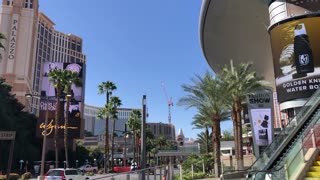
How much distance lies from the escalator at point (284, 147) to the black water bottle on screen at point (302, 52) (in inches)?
794

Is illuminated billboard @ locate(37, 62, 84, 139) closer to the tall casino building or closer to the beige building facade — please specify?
the tall casino building

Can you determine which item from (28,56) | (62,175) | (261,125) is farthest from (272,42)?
(28,56)

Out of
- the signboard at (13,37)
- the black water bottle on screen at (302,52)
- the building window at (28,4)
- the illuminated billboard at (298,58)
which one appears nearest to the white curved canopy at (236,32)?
the illuminated billboard at (298,58)

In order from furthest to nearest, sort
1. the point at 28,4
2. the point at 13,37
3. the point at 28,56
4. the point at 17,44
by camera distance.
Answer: the point at 28,4, the point at 28,56, the point at 13,37, the point at 17,44

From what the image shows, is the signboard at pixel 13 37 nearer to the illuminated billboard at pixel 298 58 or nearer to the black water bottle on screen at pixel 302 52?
the illuminated billboard at pixel 298 58

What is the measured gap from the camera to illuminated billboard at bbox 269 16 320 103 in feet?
129

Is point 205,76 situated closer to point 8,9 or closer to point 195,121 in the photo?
point 195,121

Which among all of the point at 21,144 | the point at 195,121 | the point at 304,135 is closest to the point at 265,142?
the point at 304,135

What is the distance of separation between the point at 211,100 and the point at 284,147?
2079 centimetres

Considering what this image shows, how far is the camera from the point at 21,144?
229ft

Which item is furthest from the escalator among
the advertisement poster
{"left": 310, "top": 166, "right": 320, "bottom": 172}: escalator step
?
the advertisement poster

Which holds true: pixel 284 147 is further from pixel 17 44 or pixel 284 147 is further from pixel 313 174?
pixel 17 44

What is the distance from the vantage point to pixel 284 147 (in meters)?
16.5

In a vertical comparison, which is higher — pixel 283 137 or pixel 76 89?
pixel 76 89
